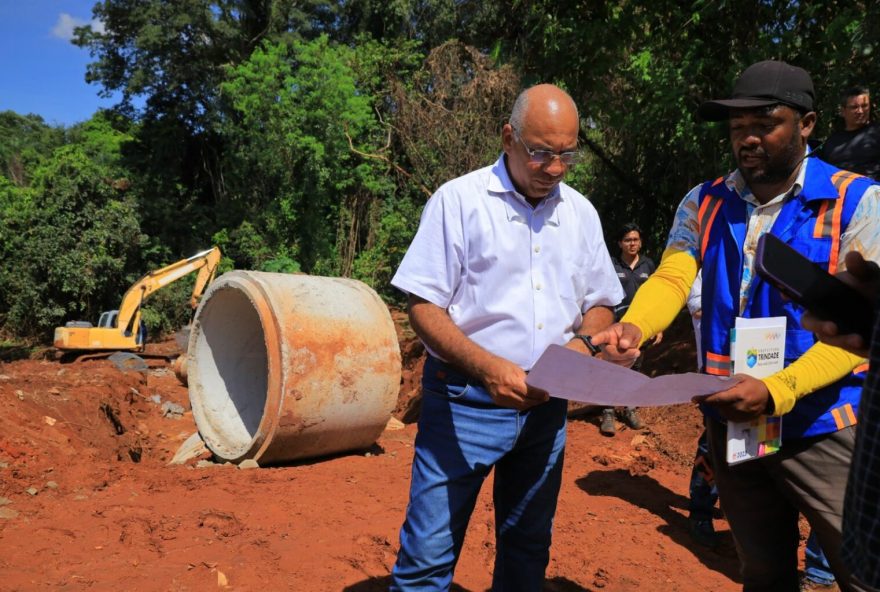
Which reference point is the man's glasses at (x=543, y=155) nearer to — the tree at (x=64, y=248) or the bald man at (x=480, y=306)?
the bald man at (x=480, y=306)

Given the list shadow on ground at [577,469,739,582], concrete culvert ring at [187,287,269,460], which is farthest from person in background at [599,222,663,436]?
concrete culvert ring at [187,287,269,460]

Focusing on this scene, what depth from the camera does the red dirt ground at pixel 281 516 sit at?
13.8 ft

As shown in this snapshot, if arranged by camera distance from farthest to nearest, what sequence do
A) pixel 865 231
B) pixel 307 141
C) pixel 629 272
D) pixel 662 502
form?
1. pixel 307 141
2. pixel 629 272
3. pixel 662 502
4. pixel 865 231

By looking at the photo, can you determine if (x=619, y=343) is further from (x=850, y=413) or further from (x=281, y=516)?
(x=281, y=516)

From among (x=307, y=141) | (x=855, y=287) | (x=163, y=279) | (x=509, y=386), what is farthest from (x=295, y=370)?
(x=307, y=141)

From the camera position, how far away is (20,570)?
4219 millimetres

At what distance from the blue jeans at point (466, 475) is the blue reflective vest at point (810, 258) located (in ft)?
2.12

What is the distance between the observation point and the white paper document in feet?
7.01

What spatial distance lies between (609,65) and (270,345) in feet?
17.3

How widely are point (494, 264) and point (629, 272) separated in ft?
16.5

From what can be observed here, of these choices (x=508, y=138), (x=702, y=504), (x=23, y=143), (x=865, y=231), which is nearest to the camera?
(x=865, y=231)

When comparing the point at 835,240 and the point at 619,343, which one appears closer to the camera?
the point at 835,240

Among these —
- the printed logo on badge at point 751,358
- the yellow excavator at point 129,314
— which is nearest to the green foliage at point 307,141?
the yellow excavator at point 129,314

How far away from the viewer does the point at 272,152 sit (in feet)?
66.3
